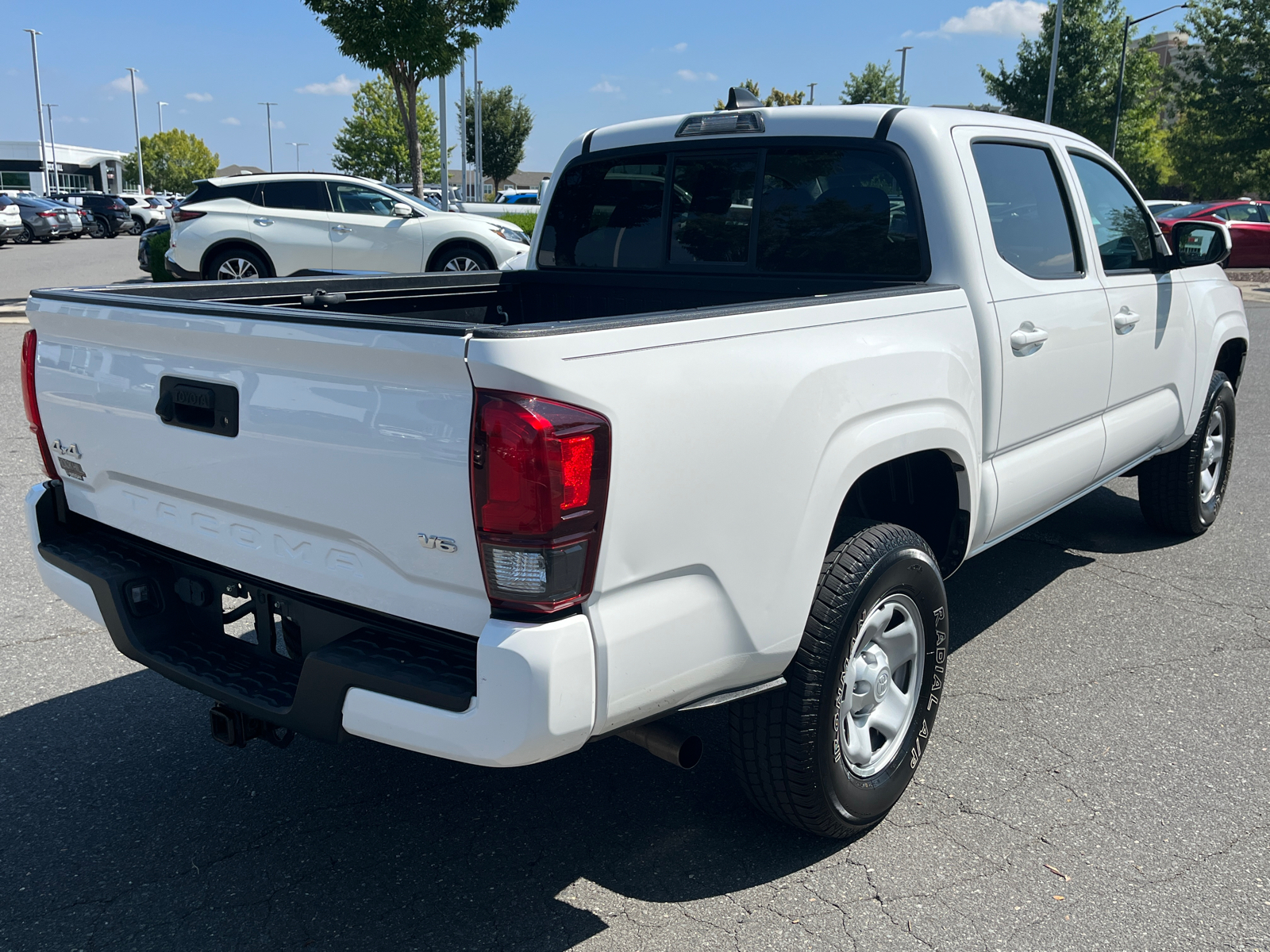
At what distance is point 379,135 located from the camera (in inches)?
2387

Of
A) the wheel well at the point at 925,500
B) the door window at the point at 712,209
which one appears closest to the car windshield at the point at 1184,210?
the door window at the point at 712,209

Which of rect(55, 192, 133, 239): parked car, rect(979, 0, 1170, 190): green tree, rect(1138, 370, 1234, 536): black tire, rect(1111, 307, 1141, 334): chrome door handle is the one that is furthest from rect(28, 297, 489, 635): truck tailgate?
rect(55, 192, 133, 239): parked car

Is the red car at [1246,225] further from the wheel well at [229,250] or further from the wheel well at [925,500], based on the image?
the wheel well at [925,500]

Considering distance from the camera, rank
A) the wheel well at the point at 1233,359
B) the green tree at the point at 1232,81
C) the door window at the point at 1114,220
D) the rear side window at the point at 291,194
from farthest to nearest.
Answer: the green tree at the point at 1232,81 → the rear side window at the point at 291,194 → the wheel well at the point at 1233,359 → the door window at the point at 1114,220

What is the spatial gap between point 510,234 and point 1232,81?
25562mm

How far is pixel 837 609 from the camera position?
267 centimetres

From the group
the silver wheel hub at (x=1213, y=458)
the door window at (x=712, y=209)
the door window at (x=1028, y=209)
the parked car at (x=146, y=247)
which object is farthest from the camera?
the parked car at (x=146, y=247)

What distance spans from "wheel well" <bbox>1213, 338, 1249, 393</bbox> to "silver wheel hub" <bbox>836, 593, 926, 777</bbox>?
142 inches

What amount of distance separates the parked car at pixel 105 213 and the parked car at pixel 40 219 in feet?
13.8

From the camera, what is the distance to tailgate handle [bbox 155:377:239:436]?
2.44 m

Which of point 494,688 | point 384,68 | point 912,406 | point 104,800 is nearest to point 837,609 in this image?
point 912,406

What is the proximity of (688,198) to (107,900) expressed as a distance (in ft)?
9.64

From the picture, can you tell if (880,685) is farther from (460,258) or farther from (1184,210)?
(1184,210)

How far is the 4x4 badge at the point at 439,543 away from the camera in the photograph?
213 cm
